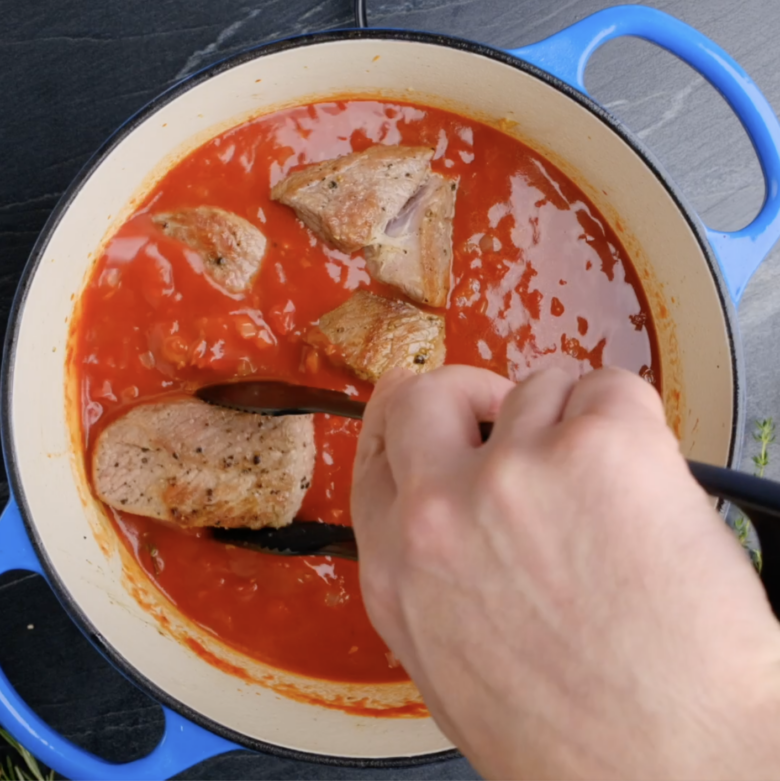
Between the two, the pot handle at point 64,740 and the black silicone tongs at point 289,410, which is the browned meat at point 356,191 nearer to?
the black silicone tongs at point 289,410

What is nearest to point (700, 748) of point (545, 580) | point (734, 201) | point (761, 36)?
point (545, 580)

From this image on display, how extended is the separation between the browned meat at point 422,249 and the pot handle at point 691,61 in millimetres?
380

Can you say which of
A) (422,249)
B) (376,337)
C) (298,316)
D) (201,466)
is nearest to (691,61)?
(422,249)

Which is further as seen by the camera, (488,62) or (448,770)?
(448,770)

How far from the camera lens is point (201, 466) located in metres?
1.68

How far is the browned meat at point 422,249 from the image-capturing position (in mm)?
1694

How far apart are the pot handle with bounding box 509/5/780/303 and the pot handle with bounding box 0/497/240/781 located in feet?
4.67

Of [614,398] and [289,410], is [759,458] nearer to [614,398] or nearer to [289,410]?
[289,410]

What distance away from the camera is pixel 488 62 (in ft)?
4.92

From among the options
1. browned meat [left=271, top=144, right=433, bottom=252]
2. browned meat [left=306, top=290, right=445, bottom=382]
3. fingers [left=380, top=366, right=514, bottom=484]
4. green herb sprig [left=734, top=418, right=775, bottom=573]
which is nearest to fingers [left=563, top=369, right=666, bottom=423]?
fingers [left=380, top=366, right=514, bottom=484]

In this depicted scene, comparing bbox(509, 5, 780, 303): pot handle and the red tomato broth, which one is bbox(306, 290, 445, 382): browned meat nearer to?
the red tomato broth

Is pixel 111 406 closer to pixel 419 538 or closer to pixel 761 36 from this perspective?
pixel 419 538

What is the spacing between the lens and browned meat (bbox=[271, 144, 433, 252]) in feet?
5.32

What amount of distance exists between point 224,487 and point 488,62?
1.13m
